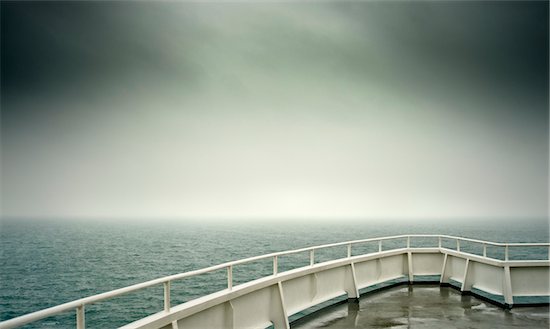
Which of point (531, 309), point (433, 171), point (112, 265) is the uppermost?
point (433, 171)

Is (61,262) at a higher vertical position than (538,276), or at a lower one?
lower

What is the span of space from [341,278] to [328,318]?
5.79ft

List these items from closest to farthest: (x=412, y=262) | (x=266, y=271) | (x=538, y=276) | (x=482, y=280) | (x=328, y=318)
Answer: (x=328, y=318) < (x=538, y=276) < (x=482, y=280) < (x=412, y=262) < (x=266, y=271)

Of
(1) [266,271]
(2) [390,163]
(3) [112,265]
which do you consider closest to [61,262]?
(3) [112,265]

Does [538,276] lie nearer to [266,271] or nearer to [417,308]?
[417,308]

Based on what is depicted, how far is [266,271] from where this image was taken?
4331 cm

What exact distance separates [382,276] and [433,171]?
200 metres

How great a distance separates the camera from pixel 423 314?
30.3ft

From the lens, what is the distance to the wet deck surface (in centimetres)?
843

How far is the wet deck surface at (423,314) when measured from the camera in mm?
8430

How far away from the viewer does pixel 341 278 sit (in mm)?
10531

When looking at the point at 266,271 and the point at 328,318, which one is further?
the point at 266,271

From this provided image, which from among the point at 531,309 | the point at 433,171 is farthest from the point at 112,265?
the point at 433,171

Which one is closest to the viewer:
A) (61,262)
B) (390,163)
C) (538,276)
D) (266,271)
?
(538,276)
